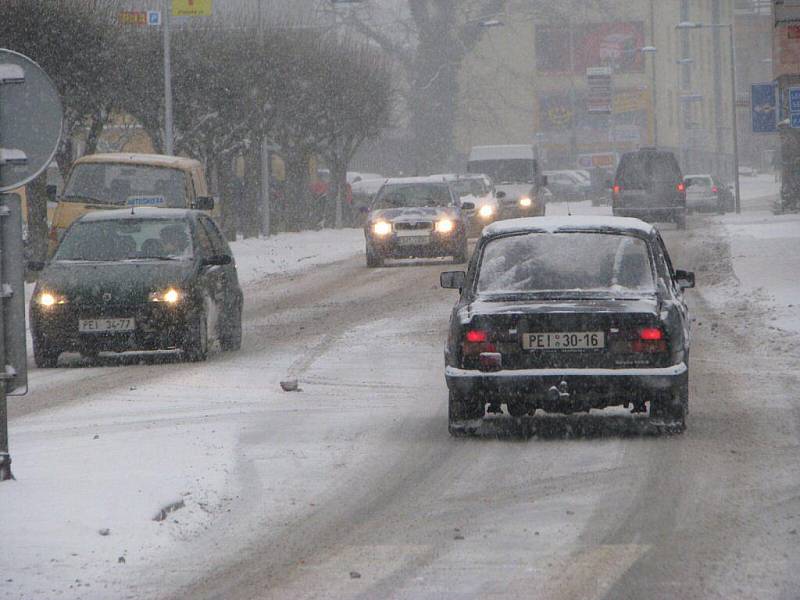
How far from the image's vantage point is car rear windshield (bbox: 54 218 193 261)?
1683 cm

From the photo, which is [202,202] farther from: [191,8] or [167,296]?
[167,296]

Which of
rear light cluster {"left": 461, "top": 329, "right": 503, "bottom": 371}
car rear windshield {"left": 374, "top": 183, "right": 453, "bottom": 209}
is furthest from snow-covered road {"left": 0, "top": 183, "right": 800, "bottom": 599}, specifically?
car rear windshield {"left": 374, "top": 183, "right": 453, "bottom": 209}

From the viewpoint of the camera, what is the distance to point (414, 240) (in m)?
31.5

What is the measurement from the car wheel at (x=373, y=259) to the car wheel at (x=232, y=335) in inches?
552

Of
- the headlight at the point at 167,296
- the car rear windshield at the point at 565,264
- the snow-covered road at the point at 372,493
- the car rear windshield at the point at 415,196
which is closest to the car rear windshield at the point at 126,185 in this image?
the car rear windshield at the point at 415,196

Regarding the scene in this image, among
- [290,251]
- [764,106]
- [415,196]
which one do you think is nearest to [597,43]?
[764,106]

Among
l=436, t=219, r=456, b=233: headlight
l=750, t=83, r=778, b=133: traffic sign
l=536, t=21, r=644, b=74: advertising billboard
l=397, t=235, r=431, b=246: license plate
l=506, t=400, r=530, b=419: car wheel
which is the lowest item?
l=506, t=400, r=530, b=419: car wheel

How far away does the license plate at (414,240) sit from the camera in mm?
31484

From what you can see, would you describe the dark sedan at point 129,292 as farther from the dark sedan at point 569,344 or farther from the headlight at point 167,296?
the dark sedan at point 569,344

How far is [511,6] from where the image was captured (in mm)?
71062

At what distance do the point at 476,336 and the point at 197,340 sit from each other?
19.2 feet

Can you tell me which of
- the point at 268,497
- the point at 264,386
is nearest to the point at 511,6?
the point at 264,386

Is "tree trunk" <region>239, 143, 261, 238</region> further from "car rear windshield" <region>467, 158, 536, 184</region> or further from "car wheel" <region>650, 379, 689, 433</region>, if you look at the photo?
"car wheel" <region>650, 379, 689, 433</region>

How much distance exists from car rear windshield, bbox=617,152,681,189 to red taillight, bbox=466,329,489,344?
3416 cm
